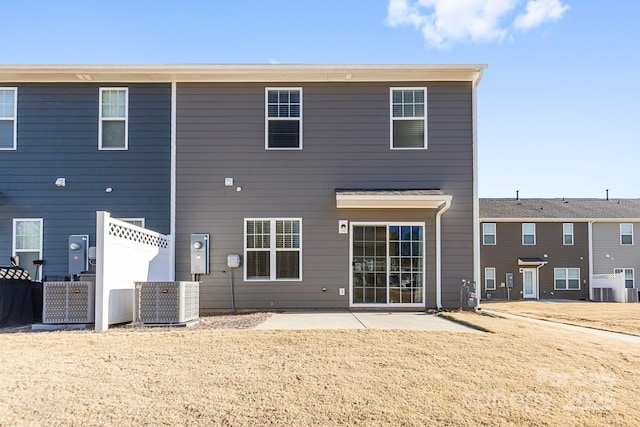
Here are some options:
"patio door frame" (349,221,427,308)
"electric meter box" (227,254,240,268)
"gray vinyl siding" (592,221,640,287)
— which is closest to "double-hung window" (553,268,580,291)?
"gray vinyl siding" (592,221,640,287)

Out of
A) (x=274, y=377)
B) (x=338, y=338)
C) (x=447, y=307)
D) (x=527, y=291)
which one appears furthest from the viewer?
(x=527, y=291)

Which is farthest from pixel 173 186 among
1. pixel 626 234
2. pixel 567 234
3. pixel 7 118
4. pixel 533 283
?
pixel 626 234

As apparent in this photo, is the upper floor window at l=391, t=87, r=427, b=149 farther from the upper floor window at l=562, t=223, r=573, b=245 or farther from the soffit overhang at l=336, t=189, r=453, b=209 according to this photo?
the upper floor window at l=562, t=223, r=573, b=245

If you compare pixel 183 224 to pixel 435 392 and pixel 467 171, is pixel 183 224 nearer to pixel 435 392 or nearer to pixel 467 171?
pixel 467 171

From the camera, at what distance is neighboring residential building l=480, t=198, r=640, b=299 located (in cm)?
2775

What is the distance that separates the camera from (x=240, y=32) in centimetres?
1184

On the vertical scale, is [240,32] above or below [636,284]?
above

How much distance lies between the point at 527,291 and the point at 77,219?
78.2ft

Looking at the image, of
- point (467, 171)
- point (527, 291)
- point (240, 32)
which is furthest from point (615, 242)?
point (240, 32)

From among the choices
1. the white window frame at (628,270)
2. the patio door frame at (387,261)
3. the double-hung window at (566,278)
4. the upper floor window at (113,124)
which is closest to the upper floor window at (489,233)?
the double-hung window at (566,278)

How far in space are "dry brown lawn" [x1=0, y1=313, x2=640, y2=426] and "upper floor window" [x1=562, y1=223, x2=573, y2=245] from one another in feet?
75.5

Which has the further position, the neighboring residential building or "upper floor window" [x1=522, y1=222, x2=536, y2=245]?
"upper floor window" [x1=522, y1=222, x2=536, y2=245]

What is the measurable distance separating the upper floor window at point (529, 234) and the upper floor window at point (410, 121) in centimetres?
1932

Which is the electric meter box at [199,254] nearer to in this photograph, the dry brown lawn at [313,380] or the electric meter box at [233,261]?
the electric meter box at [233,261]
